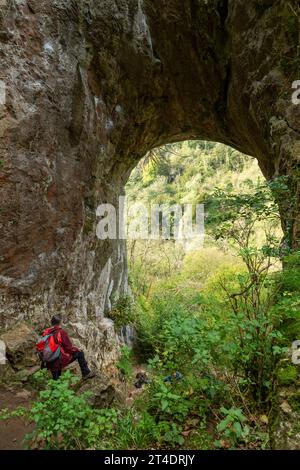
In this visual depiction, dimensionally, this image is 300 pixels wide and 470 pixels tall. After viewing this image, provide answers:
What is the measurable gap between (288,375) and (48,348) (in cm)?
289

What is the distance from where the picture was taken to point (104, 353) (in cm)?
741

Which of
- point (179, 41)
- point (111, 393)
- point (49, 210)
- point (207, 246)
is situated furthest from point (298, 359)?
point (207, 246)

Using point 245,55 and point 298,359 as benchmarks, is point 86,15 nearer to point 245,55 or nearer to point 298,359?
point 245,55

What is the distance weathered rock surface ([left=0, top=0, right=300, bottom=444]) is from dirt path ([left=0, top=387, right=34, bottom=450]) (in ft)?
3.48

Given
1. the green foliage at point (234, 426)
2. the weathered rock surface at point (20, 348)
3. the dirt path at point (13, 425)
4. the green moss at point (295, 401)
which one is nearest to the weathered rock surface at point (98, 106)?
the weathered rock surface at point (20, 348)

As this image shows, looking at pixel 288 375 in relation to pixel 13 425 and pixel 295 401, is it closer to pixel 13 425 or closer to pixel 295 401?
Answer: pixel 295 401

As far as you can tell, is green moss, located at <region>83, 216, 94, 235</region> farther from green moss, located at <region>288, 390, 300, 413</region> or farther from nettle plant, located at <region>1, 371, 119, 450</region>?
green moss, located at <region>288, 390, 300, 413</region>

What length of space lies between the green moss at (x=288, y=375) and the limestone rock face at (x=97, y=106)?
1972 mm

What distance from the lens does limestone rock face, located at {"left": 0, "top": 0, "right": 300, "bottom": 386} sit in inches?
209

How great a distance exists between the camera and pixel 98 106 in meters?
7.18

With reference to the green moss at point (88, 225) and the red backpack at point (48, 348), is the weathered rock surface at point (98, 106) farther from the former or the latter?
the red backpack at point (48, 348)

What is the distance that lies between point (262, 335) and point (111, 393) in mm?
2350

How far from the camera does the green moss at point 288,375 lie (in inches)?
102

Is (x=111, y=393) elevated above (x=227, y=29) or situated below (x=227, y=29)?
below
